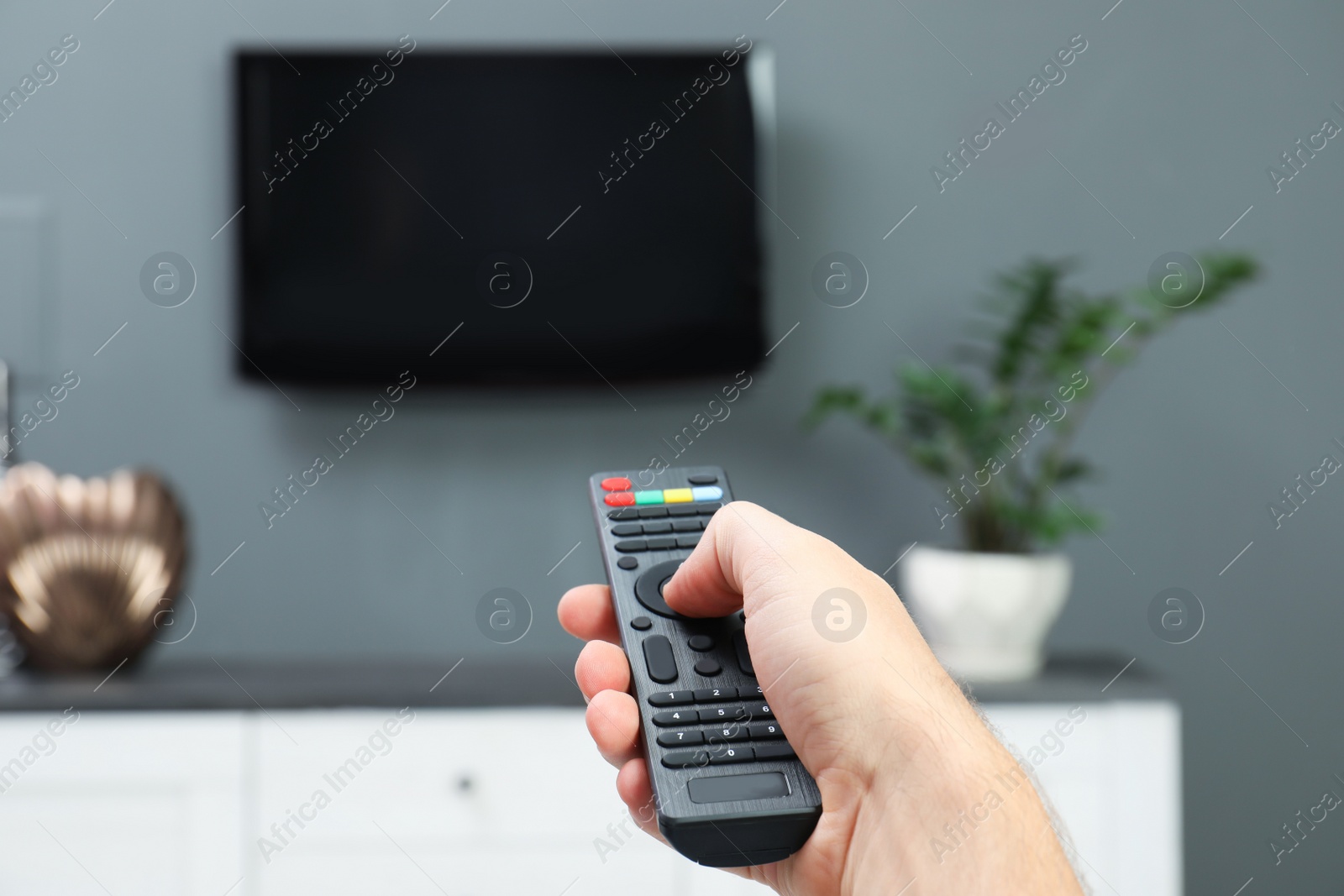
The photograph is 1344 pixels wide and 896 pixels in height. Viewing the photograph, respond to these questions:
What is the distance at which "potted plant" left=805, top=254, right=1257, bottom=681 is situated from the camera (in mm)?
1152

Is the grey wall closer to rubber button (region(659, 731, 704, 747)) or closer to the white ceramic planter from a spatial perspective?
the white ceramic planter

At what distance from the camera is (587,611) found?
26.6 inches

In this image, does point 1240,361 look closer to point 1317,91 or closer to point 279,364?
point 1317,91

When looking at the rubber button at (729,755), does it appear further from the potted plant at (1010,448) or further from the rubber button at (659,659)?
the potted plant at (1010,448)

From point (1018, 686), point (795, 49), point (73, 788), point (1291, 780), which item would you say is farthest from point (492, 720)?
point (1291, 780)

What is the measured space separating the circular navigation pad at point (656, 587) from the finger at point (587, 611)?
2.5 inches

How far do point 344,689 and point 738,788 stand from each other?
29.4 inches

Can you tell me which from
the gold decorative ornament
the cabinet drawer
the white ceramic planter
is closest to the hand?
the cabinet drawer

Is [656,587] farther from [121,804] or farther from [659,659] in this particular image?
[121,804]

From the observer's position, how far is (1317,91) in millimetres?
1418

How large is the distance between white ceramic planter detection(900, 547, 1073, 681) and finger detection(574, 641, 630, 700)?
686 mm

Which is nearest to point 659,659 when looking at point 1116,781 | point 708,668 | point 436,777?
point 708,668

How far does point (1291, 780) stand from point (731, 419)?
3.39ft

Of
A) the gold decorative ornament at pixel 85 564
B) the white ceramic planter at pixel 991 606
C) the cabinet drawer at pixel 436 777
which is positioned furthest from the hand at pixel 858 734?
the gold decorative ornament at pixel 85 564
